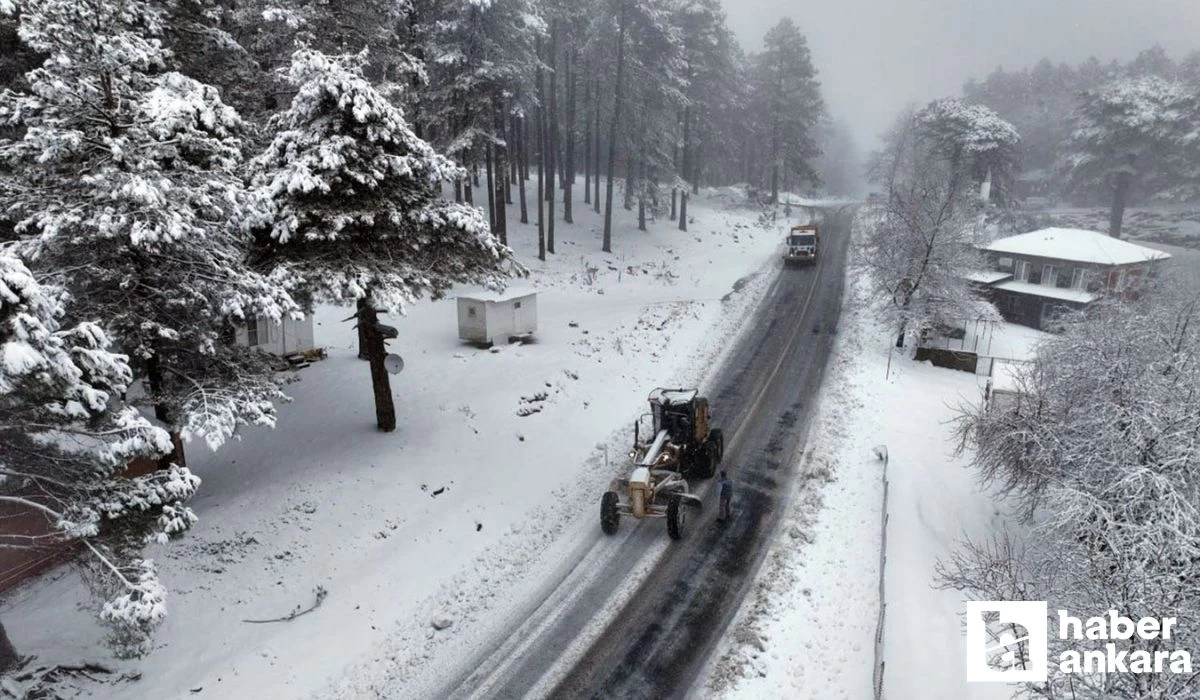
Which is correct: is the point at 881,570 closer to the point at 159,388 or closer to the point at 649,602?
the point at 649,602

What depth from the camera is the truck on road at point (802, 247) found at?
46594mm

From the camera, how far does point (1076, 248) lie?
132 ft

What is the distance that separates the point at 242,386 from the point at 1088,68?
411 feet

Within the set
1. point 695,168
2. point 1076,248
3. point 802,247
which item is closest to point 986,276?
point 1076,248

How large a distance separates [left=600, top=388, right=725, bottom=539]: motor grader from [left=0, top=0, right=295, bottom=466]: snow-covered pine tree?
8188 mm

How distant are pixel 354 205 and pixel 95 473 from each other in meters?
8.72

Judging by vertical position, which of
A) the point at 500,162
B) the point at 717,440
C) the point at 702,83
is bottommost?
the point at 717,440

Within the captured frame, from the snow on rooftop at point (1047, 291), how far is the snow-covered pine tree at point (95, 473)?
43539mm

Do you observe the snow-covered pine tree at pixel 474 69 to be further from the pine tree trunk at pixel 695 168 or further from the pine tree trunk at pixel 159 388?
the pine tree trunk at pixel 695 168

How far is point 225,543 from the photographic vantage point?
1457cm

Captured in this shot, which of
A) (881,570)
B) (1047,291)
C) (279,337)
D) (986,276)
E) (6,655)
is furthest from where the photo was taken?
(1047,291)

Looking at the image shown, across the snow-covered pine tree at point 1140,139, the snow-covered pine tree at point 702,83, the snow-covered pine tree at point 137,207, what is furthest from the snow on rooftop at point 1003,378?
the snow-covered pine tree at point 1140,139

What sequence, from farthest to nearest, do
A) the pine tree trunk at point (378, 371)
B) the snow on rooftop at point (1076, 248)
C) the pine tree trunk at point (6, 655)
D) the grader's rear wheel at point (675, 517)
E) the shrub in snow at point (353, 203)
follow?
the snow on rooftop at point (1076, 248) → the pine tree trunk at point (378, 371) → the grader's rear wheel at point (675, 517) → the shrub in snow at point (353, 203) → the pine tree trunk at point (6, 655)

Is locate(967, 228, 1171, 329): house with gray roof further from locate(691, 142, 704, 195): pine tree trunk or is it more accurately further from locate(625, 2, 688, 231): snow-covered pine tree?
locate(691, 142, 704, 195): pine tree trunk
